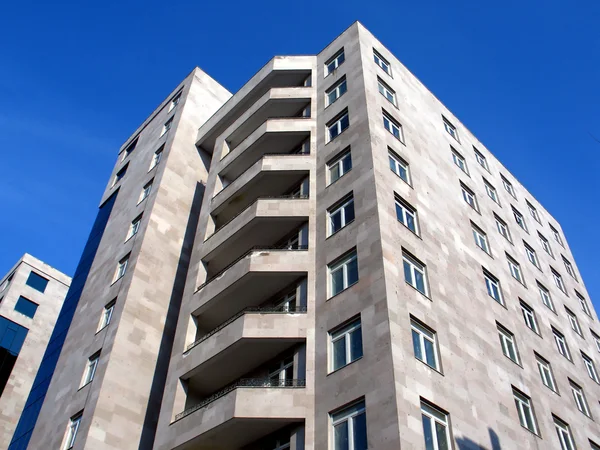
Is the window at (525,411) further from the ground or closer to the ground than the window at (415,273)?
closer to the ground

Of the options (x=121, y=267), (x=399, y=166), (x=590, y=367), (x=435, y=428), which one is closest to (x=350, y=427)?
(x=435, y=428)

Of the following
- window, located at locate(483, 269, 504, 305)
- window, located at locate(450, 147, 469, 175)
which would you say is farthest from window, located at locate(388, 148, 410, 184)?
window, located at locate(450, 147, 469, 175)

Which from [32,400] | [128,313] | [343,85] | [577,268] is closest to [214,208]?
[128,313]

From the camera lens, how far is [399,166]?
31.5 metres

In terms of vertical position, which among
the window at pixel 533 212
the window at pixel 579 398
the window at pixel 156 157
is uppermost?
the window at pixel 156 157

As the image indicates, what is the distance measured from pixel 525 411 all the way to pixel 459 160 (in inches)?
692

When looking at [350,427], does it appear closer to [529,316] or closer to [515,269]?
[529,316]

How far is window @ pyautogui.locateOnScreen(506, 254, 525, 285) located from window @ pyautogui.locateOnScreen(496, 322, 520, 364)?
20.0ft

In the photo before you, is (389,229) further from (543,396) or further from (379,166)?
(543,396)

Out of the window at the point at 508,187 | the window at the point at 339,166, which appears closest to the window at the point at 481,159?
the window at the point at 508,187

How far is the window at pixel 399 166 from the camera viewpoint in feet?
101

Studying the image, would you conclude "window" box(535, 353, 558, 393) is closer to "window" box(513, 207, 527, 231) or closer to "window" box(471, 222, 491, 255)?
"window" box(471, 222, 491, 255)

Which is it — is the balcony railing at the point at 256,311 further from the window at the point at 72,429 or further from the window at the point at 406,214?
the window at the point at 72,429

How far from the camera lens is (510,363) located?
2861 cm
